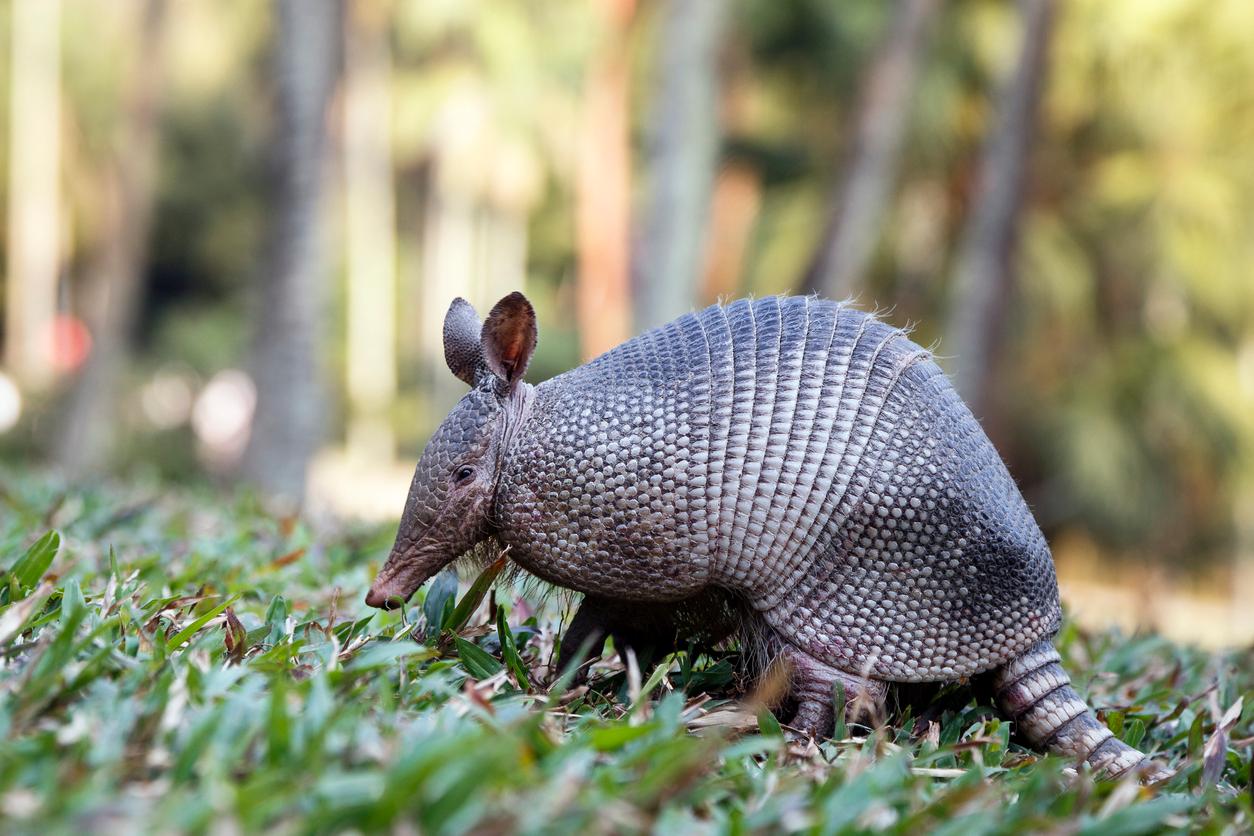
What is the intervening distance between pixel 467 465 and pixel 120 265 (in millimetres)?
11962

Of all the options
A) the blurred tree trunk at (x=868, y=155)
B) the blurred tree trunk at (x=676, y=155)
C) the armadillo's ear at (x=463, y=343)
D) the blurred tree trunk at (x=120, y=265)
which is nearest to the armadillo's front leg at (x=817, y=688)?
the armadillo's ear at (x=463, y=343)

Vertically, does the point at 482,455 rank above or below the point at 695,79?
below

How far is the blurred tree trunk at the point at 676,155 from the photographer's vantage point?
343 inches

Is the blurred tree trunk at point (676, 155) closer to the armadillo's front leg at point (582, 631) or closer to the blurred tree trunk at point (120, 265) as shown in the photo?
the armadillo's front leg at point (582, 631)

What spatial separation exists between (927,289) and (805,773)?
600 inches

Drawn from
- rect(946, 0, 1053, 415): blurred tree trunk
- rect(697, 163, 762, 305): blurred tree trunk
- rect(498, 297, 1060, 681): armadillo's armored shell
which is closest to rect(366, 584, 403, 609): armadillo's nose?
rect(498, 297, 1060, 681): armadillo's armored shell

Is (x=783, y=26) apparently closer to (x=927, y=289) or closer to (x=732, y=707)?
(x=927, y=289)

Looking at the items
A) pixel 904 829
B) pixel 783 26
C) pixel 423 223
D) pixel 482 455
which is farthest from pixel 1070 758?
pixel 423 223

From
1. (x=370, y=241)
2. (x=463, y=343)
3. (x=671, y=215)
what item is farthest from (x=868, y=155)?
(x=370, y=241)

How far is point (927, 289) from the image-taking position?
55.9 feet

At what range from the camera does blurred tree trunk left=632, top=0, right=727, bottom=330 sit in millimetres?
8711

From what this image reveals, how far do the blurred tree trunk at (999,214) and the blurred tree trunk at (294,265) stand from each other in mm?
5329

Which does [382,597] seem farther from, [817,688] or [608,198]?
[608,198]

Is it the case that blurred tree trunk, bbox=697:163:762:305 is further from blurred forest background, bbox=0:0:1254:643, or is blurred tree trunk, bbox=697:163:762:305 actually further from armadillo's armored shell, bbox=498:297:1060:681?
armadillo's armored shell, bbox=498:297:1060:681
